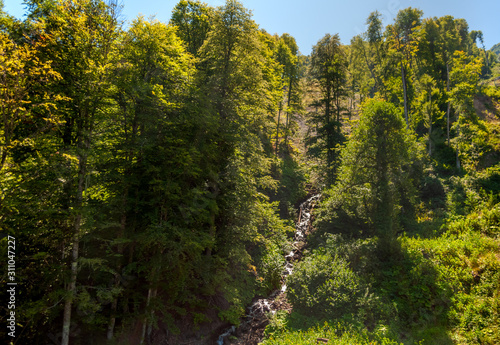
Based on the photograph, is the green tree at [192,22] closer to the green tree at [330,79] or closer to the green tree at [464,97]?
the green tree at [330,79]

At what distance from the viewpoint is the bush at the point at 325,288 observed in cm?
1114

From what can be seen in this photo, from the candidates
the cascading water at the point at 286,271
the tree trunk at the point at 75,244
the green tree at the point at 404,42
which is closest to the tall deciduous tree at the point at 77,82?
the tree trunk at the point at 75,244

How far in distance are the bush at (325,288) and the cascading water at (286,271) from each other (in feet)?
5.83

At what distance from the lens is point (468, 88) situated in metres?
22.6

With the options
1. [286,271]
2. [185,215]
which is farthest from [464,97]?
[185,215]

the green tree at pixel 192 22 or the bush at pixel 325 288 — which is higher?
the green tree at pixel 192 22

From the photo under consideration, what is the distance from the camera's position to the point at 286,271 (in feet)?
51.9

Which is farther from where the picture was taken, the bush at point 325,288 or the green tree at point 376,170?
the green tree at point 376,170

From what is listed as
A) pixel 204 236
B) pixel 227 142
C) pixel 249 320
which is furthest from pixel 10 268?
pixel 249 320

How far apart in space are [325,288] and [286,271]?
14.3 feet

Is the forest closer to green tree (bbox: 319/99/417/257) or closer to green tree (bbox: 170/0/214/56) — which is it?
green tree (bbox: 319/99/417/257)

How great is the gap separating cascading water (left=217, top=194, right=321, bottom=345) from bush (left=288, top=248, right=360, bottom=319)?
1.78 metres

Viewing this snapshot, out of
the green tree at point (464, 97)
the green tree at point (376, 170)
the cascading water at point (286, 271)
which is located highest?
the green tree at point (464, 97)

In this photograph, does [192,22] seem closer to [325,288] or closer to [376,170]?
[376,170]
